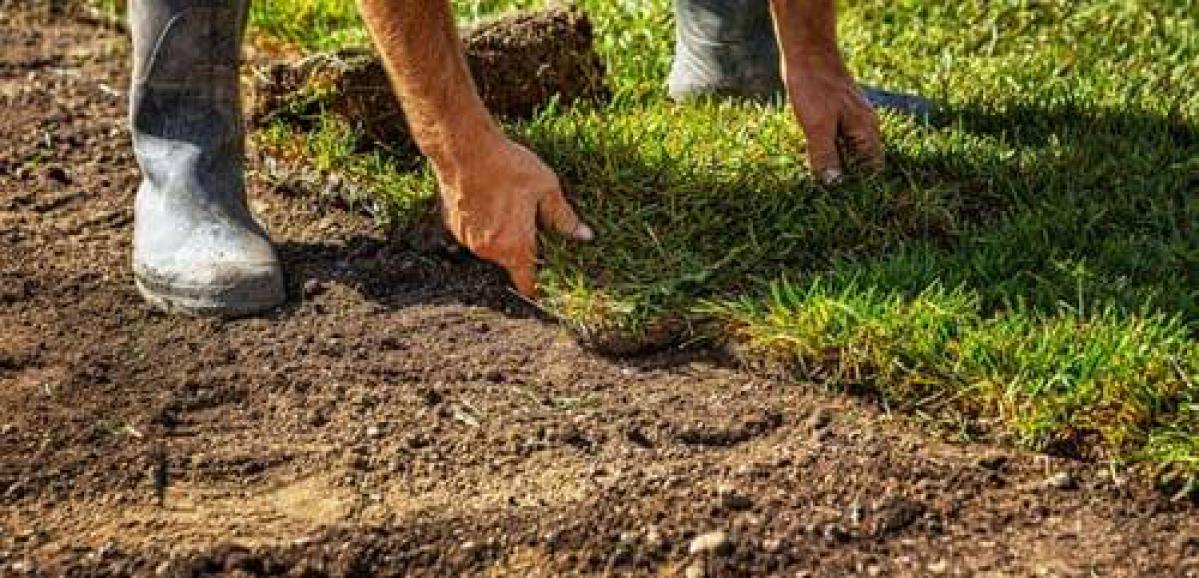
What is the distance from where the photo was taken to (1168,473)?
337cm

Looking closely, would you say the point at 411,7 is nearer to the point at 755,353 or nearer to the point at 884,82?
the point at 755,353

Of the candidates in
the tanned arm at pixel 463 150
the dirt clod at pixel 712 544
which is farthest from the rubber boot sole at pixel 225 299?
the dirt clod at pixel 712 544

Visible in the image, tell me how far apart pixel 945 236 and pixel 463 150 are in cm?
93

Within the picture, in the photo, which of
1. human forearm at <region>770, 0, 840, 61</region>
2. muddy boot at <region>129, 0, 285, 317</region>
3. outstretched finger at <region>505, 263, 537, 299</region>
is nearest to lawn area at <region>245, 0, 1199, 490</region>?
outstretched finger at <region>505, 263, 537, 299</region>

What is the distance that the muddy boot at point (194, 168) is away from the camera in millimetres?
4043

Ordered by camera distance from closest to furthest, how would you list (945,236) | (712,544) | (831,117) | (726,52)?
(712,544), (945,236), (831,117), (726,52)

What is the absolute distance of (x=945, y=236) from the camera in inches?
163

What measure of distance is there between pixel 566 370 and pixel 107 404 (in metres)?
0.79

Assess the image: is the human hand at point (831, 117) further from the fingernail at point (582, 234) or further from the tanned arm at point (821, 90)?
the fingernail at point (582, 234)

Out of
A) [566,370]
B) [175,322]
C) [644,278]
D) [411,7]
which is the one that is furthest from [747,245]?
[175,322]

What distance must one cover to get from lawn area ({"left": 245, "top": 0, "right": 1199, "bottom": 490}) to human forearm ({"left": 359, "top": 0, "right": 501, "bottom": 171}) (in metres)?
0.26

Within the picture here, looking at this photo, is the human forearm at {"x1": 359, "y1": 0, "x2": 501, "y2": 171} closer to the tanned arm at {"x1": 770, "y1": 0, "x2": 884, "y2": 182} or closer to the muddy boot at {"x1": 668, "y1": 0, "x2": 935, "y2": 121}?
the tanned arm at {"x1": 770, "y1": 0, "x2": 884, "y2": 182}

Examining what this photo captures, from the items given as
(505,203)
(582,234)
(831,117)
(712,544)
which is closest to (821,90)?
(831,117)

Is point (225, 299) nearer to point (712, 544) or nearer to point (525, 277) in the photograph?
point (525, 277)
